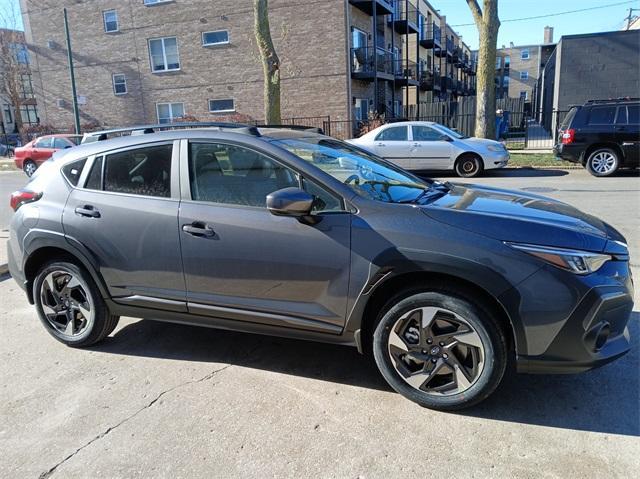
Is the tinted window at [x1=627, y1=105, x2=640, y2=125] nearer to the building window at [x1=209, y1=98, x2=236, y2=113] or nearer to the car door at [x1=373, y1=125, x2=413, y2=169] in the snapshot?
the car door at [x1=373, y1=125, x2=413, y2=169]

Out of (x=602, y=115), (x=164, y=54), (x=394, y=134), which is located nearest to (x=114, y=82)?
(x=164, y=54)

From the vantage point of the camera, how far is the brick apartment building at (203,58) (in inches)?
878

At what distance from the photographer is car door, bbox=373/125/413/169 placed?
13344 mm

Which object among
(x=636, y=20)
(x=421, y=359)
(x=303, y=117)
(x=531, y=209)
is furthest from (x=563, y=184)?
(x=636, y=20)

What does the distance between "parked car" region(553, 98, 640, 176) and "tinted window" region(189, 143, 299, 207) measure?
11.2 meters

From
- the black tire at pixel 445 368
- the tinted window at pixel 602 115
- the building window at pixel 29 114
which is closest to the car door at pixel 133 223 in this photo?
the black tire at pixel 445 368

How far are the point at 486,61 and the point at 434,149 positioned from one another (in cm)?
417

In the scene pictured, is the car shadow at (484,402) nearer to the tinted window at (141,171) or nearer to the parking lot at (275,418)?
the parking lot at (275,418)

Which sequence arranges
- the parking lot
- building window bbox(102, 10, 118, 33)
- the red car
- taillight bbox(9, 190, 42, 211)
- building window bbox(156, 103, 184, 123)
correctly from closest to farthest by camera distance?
the parking lot
taillight bbox(9, 190, 42, 211)
the red car
building window bbox(102, 10, 118, 33)
building window bbox(156, 103, 184, 123)

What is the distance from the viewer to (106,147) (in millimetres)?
3762

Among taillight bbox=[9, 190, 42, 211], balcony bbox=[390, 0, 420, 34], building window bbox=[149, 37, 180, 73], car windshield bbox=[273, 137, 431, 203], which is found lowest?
taillight bbox=[9, 190, 42, 211]

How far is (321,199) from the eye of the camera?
302 centimetres

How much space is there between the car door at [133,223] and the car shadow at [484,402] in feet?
1.83

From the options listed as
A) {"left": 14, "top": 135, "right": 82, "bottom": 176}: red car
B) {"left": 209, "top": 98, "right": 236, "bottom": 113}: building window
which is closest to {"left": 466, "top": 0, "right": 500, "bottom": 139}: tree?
{"left": 209, "top": 98, "right": 236, "bottom": 113}: building window
